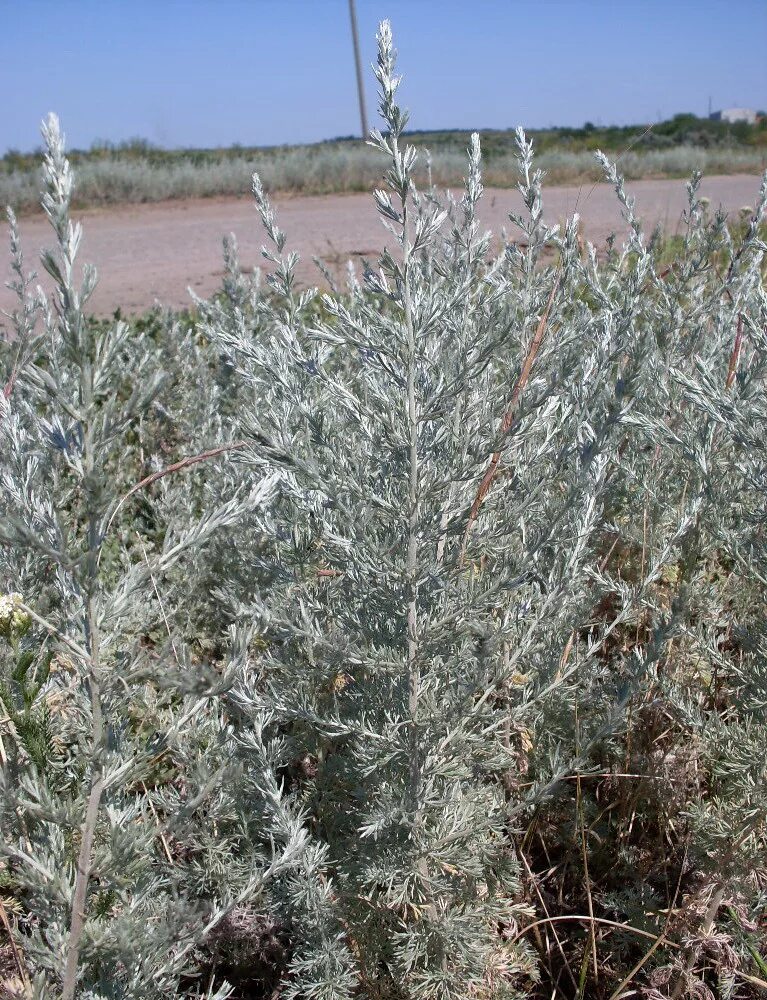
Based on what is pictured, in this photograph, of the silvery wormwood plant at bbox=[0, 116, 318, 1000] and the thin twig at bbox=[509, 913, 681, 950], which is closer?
the silvery wormwood plant at bbox=[0, 116, 318, 1000]

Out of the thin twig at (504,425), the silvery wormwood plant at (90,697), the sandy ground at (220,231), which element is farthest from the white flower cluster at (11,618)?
the sandy ground at (220,231)

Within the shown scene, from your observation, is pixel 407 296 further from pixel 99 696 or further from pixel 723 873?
pixel 723 873

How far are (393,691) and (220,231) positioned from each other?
38.9 ft

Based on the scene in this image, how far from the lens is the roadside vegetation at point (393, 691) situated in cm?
142

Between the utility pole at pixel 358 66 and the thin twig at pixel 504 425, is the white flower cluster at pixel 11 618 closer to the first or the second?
the thin twig at pixel 504 425

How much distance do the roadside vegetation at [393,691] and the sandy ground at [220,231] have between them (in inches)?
177

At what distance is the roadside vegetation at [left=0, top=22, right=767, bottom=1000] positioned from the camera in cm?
142

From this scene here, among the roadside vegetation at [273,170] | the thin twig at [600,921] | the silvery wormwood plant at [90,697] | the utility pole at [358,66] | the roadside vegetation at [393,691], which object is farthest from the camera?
the utility pole at [358,66]

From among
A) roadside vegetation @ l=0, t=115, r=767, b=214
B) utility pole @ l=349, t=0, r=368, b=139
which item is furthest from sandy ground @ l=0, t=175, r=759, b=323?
utility pole @ l=349, t=0, r=368, b=139

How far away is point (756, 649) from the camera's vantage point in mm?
1959

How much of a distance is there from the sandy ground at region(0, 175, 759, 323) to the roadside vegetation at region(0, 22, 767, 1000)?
4502 mm

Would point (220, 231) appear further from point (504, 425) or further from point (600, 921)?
point (600, 921)

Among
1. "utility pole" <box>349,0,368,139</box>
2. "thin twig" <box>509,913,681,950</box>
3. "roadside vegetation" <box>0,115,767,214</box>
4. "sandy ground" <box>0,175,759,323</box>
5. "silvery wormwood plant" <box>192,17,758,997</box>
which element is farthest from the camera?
"utility pole" <box>349,0,368,139</box>

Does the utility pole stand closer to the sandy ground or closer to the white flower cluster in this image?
the sandy ground
